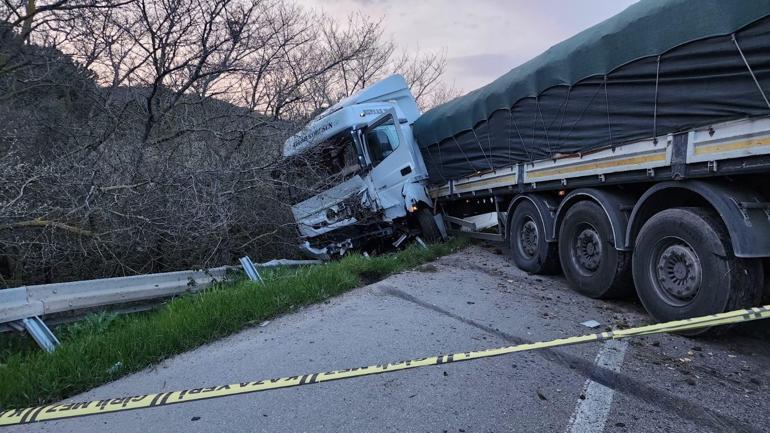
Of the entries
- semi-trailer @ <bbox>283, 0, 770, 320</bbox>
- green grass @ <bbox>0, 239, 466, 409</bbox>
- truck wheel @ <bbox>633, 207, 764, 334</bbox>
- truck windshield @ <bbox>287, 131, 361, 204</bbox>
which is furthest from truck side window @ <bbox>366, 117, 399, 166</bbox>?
truck wheel @ <bbox>633, 207, 764, 334</bbox>

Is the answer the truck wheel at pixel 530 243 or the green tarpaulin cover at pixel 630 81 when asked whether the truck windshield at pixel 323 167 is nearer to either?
the green tarpaulin cover at pixel 630 81

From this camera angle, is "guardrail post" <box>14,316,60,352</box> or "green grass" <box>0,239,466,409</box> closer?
"green grass" <box>0,239,466,409</box>

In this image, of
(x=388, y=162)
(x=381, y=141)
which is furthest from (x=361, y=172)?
(x=381, y=141)

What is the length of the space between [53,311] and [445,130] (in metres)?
6.33

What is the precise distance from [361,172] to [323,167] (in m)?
1.03

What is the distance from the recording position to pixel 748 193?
3.85m

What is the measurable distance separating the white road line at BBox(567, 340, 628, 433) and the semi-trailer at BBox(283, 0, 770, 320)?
1.00 meters

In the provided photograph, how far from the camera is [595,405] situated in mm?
3014

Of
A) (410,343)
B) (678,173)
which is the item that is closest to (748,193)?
(678,173)

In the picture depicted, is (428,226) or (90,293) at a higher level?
(90,293)

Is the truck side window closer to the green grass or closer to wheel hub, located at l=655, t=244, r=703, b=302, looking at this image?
the green grass

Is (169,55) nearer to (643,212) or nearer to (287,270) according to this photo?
(287,270)

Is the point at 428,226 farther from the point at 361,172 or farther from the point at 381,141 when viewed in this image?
the point at 381,141

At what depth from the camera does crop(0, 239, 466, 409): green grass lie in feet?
11.6
